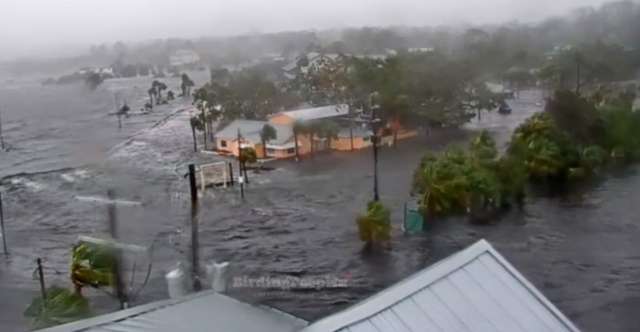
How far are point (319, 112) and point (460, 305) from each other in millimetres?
1990

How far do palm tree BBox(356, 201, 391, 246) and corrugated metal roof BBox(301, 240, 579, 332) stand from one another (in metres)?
1.54

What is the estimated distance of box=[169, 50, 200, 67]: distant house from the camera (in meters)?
3.01

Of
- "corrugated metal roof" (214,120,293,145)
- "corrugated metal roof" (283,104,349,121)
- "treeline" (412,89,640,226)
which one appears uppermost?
"corrugated metal roof" (283,104,349,121)

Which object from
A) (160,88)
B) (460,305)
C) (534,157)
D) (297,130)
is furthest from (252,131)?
(460,305)

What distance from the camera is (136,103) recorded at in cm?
294

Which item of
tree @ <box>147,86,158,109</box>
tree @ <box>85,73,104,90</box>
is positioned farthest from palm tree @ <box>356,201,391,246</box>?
tree @ <box>85,73,104,90</box>

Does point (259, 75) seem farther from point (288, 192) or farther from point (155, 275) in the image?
point (155, 275)

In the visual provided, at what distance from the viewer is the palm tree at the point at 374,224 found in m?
2.66

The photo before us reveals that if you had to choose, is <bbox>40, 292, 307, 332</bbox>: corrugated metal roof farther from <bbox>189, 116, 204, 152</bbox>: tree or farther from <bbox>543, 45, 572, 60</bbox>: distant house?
<bbox>543, 45, 572, 60</bbox>: distant house

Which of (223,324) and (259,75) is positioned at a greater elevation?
(259,75)

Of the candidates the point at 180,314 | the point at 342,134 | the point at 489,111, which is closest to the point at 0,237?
the point at 342,134

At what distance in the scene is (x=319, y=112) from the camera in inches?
114

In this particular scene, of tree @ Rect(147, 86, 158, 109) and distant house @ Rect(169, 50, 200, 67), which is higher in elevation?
distant house @ Rect(169, 50, 200, 67)

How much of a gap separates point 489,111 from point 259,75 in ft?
3.39
